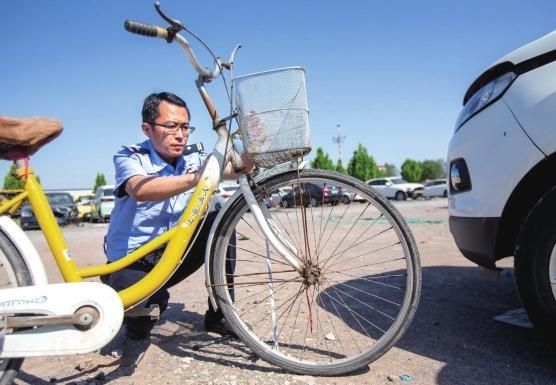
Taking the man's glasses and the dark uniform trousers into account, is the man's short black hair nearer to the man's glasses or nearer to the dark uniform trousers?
the man's glasses

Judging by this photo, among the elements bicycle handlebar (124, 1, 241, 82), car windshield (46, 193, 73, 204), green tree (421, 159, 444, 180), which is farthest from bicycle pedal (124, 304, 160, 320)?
green tree (421, 159, 444, 180)

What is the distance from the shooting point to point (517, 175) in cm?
189

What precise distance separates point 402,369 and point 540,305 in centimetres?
66

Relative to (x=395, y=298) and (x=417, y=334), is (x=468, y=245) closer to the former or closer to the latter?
(x=417, y=334)

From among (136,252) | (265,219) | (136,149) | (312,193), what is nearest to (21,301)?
(136,252)

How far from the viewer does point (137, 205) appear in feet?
7.91

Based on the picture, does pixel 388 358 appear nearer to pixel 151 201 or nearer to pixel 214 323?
pixel 214 323

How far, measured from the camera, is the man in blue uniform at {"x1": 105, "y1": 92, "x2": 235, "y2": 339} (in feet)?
7.47

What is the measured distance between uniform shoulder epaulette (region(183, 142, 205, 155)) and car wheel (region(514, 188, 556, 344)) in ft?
5.99

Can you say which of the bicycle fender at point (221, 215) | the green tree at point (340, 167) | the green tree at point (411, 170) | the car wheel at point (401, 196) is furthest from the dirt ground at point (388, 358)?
the green tree at point (411, 170)

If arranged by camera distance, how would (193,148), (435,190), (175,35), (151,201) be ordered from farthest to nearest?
(435,190) → (193,148) → (151,201) → (175,35)

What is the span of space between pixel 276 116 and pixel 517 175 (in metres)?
1.09

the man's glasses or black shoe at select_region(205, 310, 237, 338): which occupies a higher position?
the man's glasses

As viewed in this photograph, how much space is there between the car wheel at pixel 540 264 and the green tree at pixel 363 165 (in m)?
43.7
